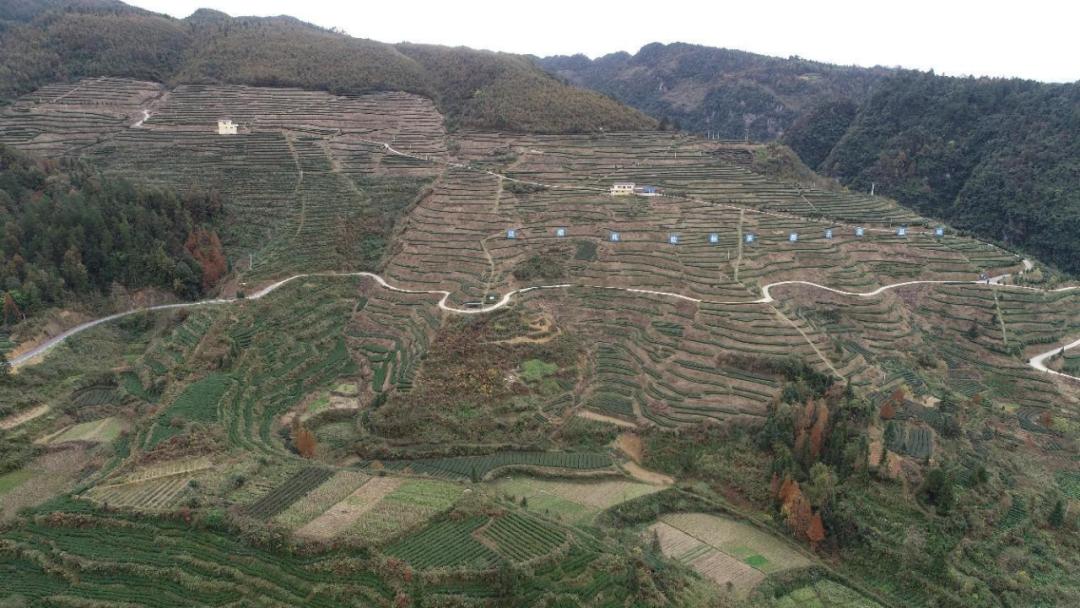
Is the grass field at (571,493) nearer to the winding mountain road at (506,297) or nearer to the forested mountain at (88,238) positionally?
the winding mountain road at (506,297)

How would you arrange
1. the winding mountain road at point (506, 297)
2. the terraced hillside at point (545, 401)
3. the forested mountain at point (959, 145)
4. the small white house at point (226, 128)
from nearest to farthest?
the terraced hillside at point (545, 401) → the winding mountain road at point (506, 297) → the small white house at point (226, 128) → the forested mountain at point (959, 145)

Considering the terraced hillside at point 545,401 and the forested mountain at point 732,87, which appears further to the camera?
the forested mountain at point 732,87

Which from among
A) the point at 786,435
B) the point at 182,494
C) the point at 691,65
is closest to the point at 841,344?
the point at 786,435

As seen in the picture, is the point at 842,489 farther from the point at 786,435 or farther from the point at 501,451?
the point at 501,451

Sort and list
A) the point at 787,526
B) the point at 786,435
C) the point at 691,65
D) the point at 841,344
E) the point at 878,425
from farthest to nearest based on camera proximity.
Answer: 1. the point at 691,65
2. the point at 841,344
3. the point at 878,425
4. the point at 786,435
5. the point at 787,526

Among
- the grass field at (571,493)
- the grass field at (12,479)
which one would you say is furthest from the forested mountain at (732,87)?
the grass field at (12,479)

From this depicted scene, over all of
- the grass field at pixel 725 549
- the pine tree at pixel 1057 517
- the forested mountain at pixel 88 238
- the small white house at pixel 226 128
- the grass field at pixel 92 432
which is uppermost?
the small white house at pixel 226 128

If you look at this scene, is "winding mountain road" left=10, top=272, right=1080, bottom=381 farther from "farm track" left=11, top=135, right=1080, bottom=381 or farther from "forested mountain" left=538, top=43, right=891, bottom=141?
"forested mountain" left=538, top=43, right=891, bottom=141
